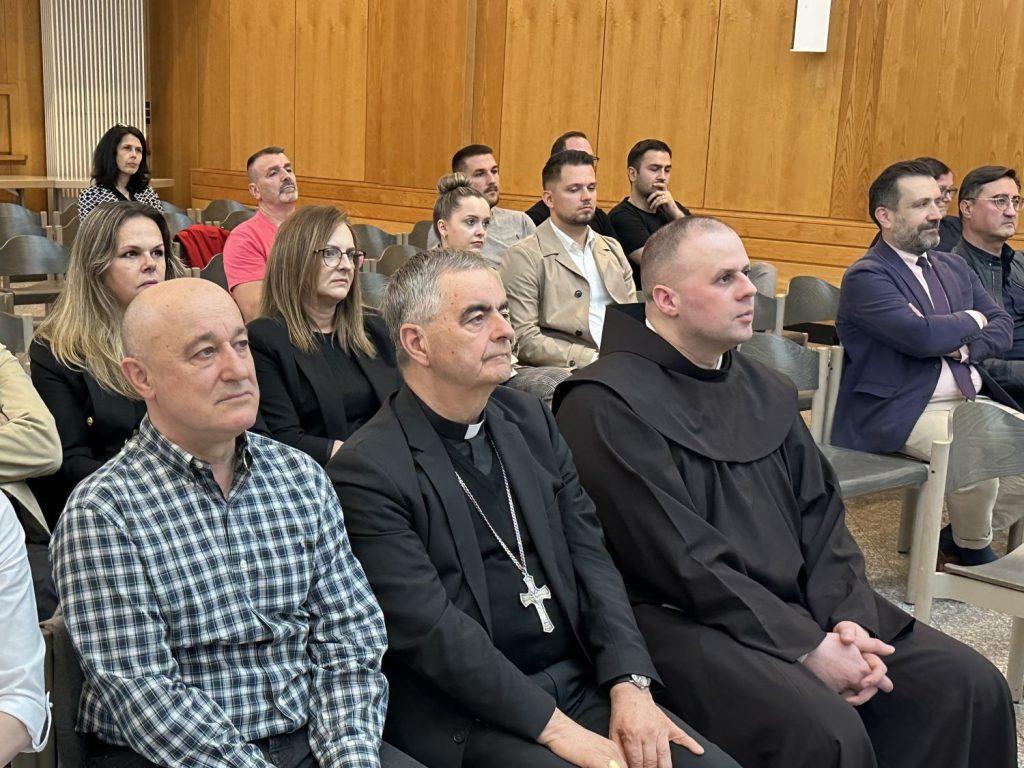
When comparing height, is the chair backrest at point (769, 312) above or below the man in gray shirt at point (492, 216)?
below

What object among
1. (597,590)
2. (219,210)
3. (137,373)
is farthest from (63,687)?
(219,210)

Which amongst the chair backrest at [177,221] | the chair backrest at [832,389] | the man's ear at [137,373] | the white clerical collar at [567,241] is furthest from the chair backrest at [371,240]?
the man's ear at [137,373]

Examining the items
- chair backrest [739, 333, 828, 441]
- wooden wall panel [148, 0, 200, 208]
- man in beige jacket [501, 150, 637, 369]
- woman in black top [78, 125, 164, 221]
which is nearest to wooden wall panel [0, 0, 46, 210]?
wooden wall panel [148, 0, 200, 208]

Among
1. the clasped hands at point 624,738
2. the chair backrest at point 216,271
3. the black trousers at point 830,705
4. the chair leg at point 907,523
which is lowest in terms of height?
the chair leg at point 907,523

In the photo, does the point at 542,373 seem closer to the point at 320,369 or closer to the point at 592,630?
the point at 320,369

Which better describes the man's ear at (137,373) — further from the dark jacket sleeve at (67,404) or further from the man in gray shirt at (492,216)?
the man in gray shirt at (492,216)

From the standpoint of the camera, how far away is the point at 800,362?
4902 mm

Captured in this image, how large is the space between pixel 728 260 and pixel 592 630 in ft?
3.77

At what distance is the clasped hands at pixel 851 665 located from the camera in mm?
2820

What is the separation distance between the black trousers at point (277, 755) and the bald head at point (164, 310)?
28.2 inches

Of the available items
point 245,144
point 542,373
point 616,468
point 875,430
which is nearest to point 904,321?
point 875,430

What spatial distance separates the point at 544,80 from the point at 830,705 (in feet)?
28.9

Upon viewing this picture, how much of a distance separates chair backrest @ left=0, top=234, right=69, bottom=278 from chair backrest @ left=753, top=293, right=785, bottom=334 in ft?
12.8

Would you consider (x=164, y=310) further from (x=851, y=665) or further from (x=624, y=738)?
(x=851, y=665)
